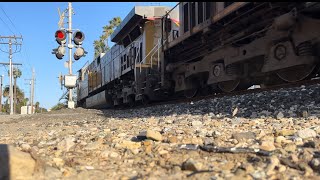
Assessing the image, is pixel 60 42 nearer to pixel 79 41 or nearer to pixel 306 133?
pixel 79 41

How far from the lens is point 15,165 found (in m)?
3.23

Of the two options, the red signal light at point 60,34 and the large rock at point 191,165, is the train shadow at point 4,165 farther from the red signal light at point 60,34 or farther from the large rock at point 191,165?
the red signal light at point 60,34

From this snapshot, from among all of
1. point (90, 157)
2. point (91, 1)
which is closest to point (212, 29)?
point (90, 157)

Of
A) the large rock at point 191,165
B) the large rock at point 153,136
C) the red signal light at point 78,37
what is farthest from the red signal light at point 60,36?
the large rock at point 191,165

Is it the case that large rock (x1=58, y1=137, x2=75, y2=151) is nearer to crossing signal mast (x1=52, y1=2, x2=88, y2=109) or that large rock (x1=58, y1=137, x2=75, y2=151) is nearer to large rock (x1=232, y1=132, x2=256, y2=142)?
large rock (x1=232, y1=132, x2=256, y2=142)

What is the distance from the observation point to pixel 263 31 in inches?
282

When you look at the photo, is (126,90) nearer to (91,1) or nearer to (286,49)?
(286,49)

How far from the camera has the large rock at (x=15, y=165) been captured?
10.3 feet

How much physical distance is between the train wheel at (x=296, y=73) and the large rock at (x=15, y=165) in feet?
17.3

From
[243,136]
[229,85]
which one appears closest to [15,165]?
[243,136]

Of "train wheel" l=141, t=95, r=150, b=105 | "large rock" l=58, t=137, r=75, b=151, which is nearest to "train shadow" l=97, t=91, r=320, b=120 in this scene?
"large rock" l=58, t=137, r=75, b=151

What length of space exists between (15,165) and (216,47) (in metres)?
6.34

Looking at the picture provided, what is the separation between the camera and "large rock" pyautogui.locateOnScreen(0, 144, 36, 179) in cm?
Result: 315

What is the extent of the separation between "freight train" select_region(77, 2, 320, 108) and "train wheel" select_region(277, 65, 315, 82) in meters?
0.02
